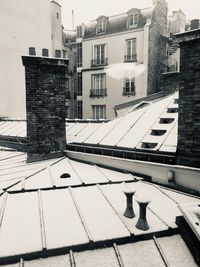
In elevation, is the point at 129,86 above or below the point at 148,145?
above

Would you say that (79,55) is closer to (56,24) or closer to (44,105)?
(56,24)

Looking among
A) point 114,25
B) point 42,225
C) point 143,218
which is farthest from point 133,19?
point 42,225

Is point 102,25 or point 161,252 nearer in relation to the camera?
point 161,252

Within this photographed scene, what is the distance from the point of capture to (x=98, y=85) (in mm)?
25875

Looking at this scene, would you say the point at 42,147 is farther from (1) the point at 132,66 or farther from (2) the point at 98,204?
(1) the point at 132,66

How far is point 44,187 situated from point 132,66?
20524mm

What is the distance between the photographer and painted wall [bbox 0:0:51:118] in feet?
44.9

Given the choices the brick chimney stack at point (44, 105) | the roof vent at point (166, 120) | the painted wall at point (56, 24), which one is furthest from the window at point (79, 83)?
the roof vent at point (166, 120)

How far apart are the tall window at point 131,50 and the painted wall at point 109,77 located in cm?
35

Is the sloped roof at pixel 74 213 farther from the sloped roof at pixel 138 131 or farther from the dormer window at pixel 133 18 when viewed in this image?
the dormer window at pixel 133 18

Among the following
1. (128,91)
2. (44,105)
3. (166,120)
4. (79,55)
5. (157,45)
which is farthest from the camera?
(79,55)

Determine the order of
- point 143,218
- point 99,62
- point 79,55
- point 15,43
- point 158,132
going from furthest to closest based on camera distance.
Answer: point 79,55 < point 99,62 < point 15,43 < point 158,132 < point 143,218

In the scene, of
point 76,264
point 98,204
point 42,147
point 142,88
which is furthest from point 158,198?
point 142,88

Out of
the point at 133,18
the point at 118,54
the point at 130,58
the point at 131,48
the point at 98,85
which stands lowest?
the point at 98,85
